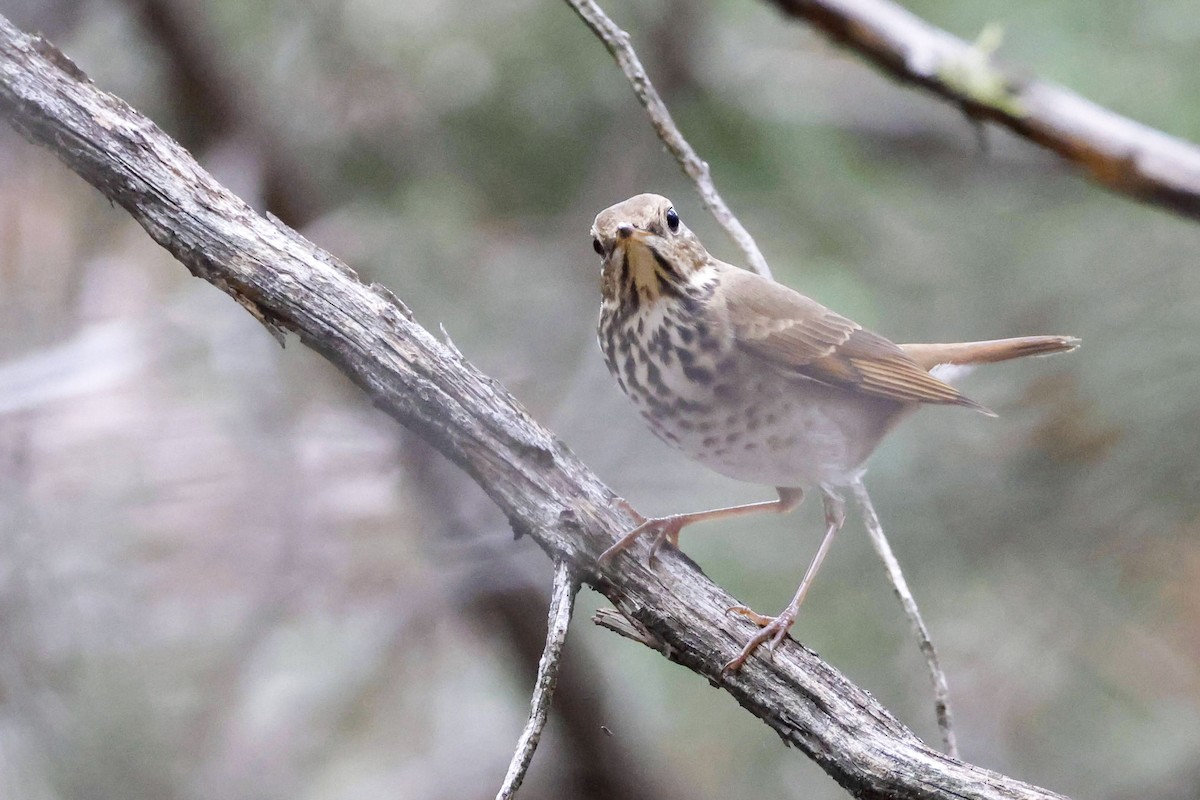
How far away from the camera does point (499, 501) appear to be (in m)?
2.06

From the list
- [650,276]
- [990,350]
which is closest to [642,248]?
[650,276]

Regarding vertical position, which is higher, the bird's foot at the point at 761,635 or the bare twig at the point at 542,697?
the bird's foot at the point at 761,635

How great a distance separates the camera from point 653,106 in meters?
2.71

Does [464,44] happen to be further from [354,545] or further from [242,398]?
[354,545]

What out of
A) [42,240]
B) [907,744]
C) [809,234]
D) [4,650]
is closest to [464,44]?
[809,234]

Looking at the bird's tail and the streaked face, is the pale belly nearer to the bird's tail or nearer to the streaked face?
the streaked face

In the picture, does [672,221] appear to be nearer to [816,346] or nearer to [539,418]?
[816,346]

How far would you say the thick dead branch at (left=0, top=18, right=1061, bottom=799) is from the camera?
2045mm

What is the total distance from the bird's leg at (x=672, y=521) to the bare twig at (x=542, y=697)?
208mm

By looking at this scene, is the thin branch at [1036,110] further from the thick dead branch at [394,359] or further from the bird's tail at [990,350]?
the thick dead branch at [394,359]

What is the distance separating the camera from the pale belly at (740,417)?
255cm

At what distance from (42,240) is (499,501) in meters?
3.85

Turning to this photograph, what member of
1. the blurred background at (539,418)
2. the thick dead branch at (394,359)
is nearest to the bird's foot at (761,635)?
the thick dead branch at (394,359)

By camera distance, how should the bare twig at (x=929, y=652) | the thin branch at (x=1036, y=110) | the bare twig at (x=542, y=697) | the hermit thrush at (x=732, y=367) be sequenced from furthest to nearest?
the thin branch at (x=1036, y=110), the hermit thrush at (x=732, y=367), the bare twig at (x=929, y=652), the bare twig at (x=542, y=697)
